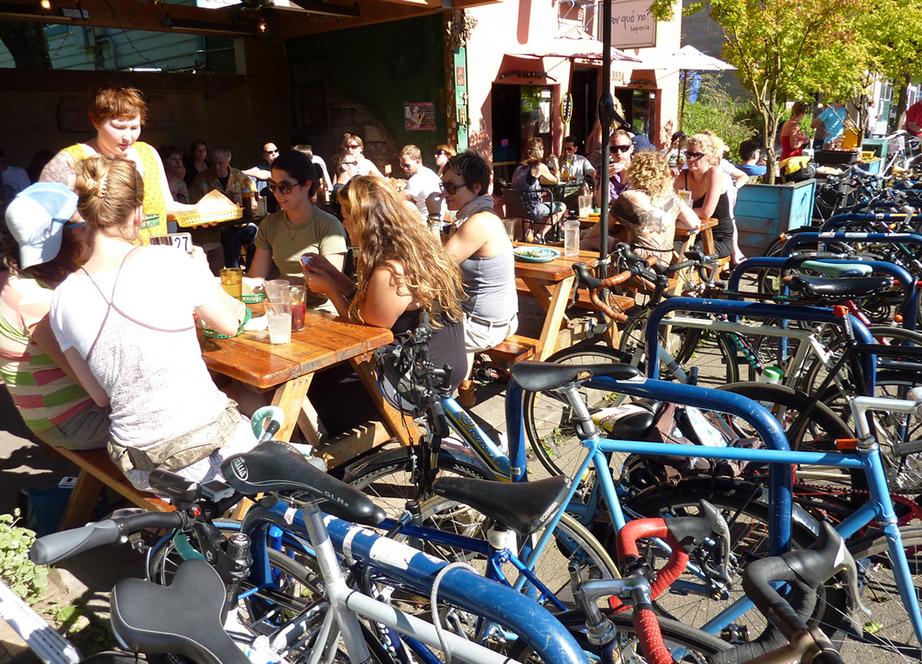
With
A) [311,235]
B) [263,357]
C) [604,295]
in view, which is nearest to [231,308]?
[263,357]

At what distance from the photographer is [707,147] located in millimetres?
5809

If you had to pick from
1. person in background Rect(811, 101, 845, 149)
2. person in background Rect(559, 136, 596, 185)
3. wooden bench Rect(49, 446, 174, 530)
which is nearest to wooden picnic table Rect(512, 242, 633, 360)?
wooden bench Rect(49, 446, 174, 530)

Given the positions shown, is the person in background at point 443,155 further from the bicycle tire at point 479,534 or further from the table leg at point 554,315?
the bicycle tire at point 479,534

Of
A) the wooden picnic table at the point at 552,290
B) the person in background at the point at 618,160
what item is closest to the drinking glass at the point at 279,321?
the wooden picnic table at the point at 552,290

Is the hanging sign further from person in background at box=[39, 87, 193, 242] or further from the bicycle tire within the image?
the bicycle tire

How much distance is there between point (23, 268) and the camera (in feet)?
8.40

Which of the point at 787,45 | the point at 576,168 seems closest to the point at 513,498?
the point at 787,45

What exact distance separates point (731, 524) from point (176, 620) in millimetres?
1664

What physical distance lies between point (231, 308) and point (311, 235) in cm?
125

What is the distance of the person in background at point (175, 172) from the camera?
7778 millimetres

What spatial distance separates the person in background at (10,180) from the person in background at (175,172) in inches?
58.0

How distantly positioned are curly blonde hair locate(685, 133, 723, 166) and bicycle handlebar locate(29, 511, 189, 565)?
5.33 metres

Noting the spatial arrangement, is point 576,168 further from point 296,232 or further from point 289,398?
point 289,398

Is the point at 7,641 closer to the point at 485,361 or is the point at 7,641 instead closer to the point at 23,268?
the point at 23,268
